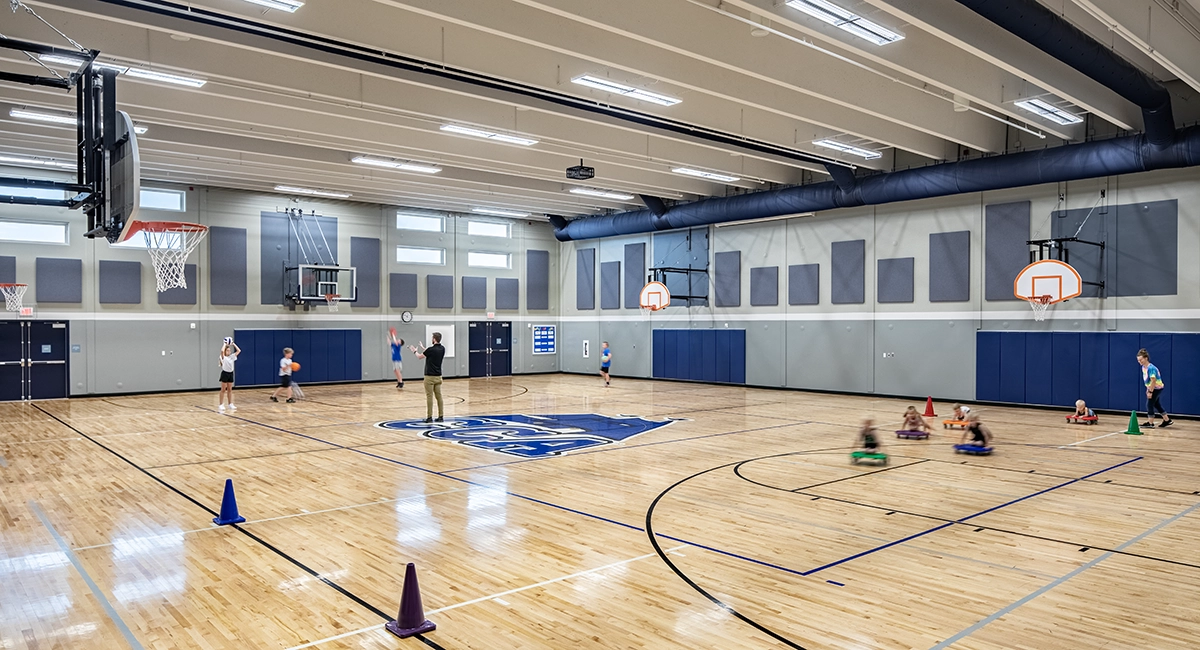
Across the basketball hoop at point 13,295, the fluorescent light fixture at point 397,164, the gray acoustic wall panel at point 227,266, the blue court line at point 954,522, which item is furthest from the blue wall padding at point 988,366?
the basketball hoop at point 13,295

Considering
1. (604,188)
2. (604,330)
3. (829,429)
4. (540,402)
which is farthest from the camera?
(604,330)

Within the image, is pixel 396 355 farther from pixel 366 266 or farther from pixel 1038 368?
pixel 1038 368

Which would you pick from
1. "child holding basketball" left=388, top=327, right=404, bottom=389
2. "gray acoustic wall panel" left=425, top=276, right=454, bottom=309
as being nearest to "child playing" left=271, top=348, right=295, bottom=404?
"child holding basketball" left=388, top=327, right=404, bottom=389

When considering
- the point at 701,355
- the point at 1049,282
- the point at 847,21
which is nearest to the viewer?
the point at 847,21

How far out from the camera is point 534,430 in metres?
14.6

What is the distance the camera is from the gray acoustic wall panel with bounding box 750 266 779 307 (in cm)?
2394

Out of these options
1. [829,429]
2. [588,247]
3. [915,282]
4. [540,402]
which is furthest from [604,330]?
[829,429]

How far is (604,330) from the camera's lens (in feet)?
98.2

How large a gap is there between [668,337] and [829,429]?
1285 centimetres

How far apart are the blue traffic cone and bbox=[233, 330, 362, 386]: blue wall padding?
1754 centimetres

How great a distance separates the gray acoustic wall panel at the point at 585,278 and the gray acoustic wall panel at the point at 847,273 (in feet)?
34.4

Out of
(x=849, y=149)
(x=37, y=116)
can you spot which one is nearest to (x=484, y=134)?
(x=37, y=116)

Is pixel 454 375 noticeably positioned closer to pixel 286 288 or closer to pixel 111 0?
pixel 286 288

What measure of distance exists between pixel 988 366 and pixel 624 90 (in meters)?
12.1
